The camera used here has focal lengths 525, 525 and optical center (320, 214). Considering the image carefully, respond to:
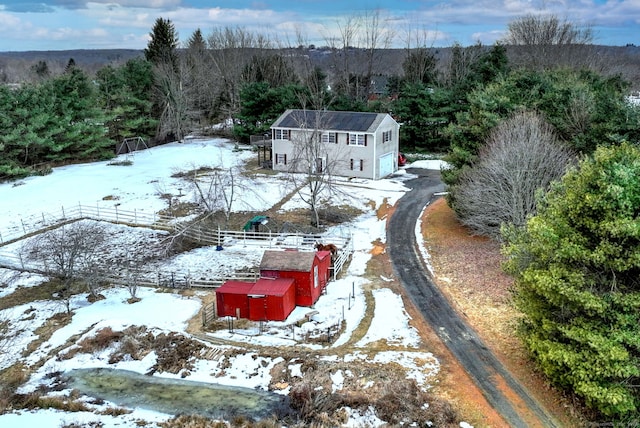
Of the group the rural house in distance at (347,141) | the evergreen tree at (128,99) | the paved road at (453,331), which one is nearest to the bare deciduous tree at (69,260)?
the paved road at (453,331)

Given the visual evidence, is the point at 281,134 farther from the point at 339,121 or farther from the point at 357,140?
the point at 357,140

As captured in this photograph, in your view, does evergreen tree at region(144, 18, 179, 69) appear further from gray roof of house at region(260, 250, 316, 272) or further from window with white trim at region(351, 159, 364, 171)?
gray roof of house at region(260, 250, 316, 272)

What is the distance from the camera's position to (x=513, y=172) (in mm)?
29078

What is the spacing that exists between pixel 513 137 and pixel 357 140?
738 inches

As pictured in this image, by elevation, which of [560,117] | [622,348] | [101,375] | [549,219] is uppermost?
[560,117]

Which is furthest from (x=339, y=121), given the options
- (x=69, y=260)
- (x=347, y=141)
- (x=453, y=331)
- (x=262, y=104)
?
(x=453, y=331)

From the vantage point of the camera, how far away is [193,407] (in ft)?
56.4

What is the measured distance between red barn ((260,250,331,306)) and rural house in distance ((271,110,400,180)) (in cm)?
2149

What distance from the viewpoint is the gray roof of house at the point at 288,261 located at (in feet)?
78.1

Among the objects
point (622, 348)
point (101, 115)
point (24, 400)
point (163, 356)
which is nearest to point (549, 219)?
point (622, 348)

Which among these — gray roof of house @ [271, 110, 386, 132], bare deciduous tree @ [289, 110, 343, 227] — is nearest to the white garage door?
gray roof of house @ [271, 110, 386, 132]

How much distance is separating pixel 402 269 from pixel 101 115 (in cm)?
4109

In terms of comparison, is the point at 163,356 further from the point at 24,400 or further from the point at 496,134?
the point at 496,134

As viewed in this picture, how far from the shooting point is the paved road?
16656 mm
